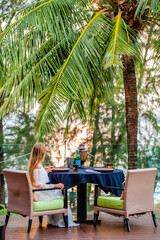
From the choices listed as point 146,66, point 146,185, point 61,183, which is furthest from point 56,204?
point 146,66

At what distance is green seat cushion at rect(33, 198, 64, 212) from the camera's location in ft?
16.2

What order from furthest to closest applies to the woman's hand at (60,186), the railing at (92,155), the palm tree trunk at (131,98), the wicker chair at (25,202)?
the palm tree trunk at (131,98) < the railing at (92,155) < the woman's hand at (60,186) < the wicker chair at (25,202)

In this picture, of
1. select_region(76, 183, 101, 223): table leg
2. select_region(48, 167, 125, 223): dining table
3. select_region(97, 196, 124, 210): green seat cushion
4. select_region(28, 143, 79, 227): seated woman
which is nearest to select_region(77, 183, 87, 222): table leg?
select_region(76, 183, 101, 223): table leg

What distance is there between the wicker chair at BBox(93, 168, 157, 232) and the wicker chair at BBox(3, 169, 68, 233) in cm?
62

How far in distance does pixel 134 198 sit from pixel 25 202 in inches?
56.2

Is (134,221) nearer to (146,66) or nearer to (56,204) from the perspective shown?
(56,204)

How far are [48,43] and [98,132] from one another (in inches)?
222

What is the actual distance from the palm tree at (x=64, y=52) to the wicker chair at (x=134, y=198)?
163 centimetres

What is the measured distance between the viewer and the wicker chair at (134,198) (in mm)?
5016

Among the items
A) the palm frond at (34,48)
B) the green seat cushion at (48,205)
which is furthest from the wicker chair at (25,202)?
the palm frond at (34,48)

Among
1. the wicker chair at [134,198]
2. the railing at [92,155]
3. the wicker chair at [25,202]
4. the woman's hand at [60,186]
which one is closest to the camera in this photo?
the wicker chair at [25,202]

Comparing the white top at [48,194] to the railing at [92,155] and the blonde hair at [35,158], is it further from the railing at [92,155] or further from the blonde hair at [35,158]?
the railing at [92,155]

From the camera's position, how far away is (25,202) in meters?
4.93

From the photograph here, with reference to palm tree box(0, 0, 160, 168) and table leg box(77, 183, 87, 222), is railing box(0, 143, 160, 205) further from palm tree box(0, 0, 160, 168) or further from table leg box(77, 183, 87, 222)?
table leg box(77, 183, 87, 222)
